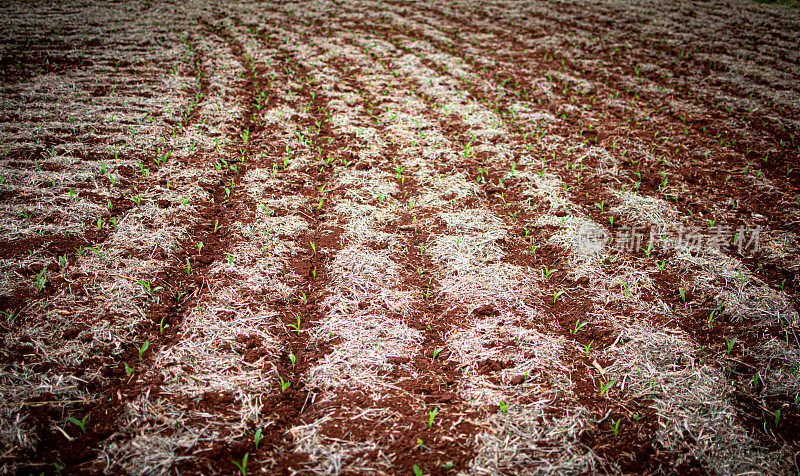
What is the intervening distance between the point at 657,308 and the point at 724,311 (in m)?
0.43

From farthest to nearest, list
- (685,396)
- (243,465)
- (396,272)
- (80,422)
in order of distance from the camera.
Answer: (396,272) → (685,396) → (80,422) → (243,465)

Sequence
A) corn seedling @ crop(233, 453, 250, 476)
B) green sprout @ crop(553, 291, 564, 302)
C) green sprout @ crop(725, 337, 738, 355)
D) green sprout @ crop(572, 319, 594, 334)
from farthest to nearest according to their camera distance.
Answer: green sprout @ crop(553, 291, 564, 302) < green sprout @ crop(572, 319, 594, 334) < green sprout @ crop(725, 337, 738, 355) < corn seedling @ crop(233, 453, 250, 476)

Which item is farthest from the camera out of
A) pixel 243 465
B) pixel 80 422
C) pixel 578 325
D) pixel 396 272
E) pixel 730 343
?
pixel 396 272

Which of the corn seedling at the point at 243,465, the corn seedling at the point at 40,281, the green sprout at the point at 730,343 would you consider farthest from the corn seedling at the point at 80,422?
the green sprout at the point at 730,343

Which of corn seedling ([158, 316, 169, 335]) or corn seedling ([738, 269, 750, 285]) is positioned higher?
corn seedling ([158, 316, 169, 335])

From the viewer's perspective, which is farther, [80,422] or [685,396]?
[685,396]

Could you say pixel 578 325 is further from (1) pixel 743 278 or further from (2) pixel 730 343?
(1) pixel 743 278

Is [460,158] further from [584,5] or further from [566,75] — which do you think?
[584,5]

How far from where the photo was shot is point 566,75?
600 centimetres

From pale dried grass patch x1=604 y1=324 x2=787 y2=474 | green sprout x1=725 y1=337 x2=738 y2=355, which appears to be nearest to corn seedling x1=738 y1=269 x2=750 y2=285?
green sprout x1=725 y1=337 x2=738 y2=355

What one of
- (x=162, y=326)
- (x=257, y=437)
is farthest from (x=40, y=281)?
(x=257, y=437)

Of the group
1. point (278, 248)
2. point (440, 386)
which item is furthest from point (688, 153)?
point (278, 248)

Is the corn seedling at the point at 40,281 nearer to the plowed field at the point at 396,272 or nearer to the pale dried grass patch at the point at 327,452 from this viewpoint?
the plowed field at the point at 396,272

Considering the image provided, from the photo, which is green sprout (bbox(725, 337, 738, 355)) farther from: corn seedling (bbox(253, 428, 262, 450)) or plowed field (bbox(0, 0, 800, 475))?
corn seedling (bbox(253, 428, 262, 450))
